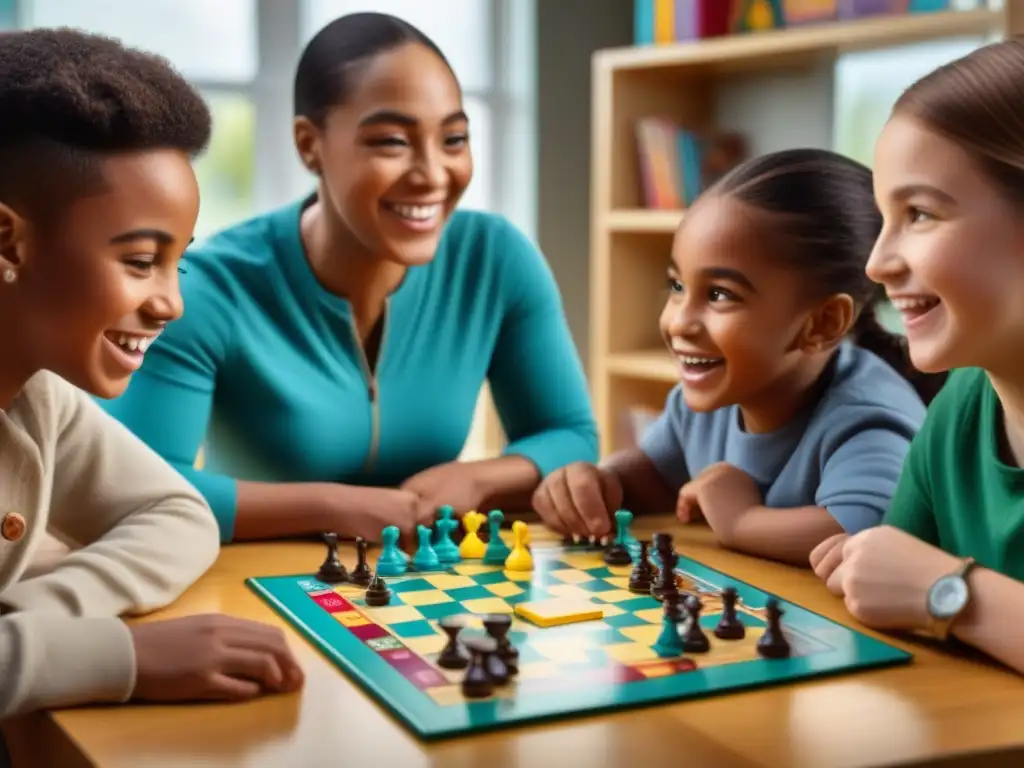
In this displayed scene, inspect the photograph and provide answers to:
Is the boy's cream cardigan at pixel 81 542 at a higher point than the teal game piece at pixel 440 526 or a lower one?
higher

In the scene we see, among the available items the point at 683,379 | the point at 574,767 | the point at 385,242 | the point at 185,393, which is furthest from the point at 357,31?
the point at 574,767

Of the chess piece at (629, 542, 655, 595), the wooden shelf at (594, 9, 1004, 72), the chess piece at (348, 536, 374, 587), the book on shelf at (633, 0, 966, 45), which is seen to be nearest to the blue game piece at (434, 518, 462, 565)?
the chess piece at (348, 536, 374, 587)

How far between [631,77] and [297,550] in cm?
264

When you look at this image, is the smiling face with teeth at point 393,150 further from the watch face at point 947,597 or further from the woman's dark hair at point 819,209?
the watch face at point 947,597

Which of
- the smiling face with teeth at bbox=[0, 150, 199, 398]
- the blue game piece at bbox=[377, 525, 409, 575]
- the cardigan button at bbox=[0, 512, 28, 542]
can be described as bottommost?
the blue game piece at bbox=[377, 525, 409, 575]

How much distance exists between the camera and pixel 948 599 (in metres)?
1.14

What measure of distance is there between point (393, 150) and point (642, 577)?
2.44 ft

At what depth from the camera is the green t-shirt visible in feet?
3.91

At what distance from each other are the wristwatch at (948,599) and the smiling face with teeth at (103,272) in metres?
0.75

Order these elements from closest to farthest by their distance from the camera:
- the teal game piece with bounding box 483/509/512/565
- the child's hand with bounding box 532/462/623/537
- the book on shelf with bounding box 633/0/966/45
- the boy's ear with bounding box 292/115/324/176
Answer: the teal game piece with bounding box 483/509/512/565
the child's hand with bounding box 532/462/623/537
the boy's ear with bounding box 292/115/324/176
the book on shelf with bounding box 633/0/966/45

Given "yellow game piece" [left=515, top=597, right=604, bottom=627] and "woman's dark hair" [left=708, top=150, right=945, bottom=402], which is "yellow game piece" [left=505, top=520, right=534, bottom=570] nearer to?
"yellow game piece" [left=515, top=597, right=604, bottom=627]

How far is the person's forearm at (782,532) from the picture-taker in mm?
1441

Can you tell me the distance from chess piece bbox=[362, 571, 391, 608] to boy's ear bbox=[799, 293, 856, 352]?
615mm

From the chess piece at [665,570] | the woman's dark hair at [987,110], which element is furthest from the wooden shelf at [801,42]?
the chess piece at [665,570]
